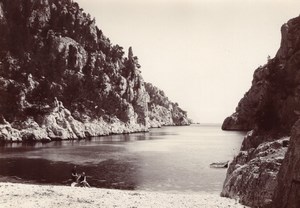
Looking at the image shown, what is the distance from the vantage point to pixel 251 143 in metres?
38.2

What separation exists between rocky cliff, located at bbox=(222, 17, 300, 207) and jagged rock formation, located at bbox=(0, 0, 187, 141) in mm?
81881

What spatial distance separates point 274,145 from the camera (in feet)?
91.7

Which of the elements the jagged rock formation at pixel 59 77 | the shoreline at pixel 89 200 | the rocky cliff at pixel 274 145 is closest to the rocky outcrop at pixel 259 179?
the rocky cliff at pixel 274 145

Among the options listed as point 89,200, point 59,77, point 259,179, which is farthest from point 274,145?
point 59,77

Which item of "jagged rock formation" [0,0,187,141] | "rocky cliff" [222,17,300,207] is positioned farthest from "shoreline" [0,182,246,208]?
"jagged rock formation" [0,0,187,141]

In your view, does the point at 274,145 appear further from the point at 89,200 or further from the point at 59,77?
the point at 59,77

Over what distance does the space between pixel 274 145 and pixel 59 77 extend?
129229 millimetres

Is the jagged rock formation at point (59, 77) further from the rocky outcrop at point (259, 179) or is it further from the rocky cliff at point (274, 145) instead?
the rocky outcrop at point (259, 179)

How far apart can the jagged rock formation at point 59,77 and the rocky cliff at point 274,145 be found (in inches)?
3224

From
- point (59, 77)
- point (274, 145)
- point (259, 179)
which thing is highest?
point (59, 77)

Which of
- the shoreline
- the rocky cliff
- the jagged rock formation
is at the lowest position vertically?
the shoreline

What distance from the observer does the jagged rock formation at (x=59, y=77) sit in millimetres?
115500

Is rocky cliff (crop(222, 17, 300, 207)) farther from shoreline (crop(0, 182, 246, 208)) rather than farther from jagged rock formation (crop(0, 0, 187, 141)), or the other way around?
jagged rock formation (crop(0, 0, 187, 141))

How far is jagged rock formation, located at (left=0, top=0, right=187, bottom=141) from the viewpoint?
116 metres
